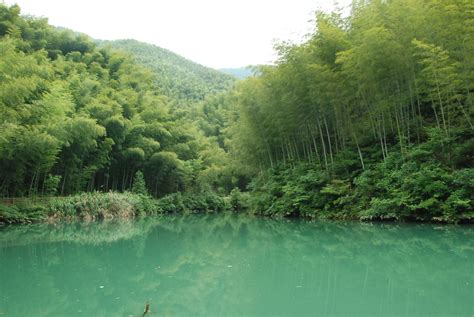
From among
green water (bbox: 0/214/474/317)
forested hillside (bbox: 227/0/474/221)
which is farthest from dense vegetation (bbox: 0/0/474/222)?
green water (bbox: 0/214/474/317)

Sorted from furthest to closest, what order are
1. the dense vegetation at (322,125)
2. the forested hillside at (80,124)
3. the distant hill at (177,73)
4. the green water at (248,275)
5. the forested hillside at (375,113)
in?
the distant hill at (177,73) < the forested hillside at (80,124) < the dense vegetation at (322,125) < the forested hillside at (375,113) < the green water at (248,275)

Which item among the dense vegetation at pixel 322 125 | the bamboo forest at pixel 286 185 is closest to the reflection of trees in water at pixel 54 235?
the bamboo forest at pixel 286 185

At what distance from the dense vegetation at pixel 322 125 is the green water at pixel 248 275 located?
2324 millimetres

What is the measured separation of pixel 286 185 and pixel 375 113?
4.53m

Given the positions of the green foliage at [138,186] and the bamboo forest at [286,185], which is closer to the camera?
the bamboo forest at [286,185]

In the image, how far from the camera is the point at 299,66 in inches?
576

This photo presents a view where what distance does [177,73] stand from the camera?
2328 inches

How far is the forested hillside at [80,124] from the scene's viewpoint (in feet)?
44.1

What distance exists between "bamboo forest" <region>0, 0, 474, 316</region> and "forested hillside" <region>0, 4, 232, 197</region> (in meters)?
0.10

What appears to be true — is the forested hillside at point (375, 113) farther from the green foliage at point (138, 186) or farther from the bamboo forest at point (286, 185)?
the green foliage at point (138, 186)

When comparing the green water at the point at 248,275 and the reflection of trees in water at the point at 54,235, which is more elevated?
the green water at the point at 248,275

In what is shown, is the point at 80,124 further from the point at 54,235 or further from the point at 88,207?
the point at 54,235

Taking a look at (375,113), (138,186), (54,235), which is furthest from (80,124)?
(375,113)

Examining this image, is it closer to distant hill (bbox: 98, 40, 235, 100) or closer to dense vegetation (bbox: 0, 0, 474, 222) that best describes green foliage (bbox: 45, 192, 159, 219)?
dense vegetation (bbox: 0, 0, 474, 222)
